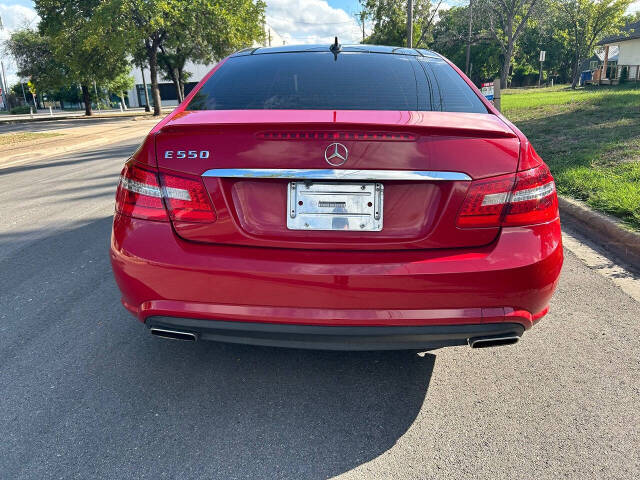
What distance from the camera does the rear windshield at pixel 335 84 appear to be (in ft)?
8.23

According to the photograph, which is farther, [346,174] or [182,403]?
[182,403]

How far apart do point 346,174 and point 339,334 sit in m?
0.66

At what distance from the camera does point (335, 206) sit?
6.84 ft

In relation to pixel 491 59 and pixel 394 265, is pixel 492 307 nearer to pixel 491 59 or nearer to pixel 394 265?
pixel 394 265

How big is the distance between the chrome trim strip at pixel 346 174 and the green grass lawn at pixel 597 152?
11.4ft

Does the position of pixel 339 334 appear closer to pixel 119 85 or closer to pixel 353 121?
pixel 353 121

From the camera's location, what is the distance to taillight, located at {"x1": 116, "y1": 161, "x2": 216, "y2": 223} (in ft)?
6.99

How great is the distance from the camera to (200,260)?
2117mm

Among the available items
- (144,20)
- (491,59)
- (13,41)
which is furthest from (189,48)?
(491,59)

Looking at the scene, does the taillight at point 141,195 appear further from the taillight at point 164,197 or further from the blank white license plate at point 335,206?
the blank white license plate at point 335,206

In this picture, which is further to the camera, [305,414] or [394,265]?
[305,414]

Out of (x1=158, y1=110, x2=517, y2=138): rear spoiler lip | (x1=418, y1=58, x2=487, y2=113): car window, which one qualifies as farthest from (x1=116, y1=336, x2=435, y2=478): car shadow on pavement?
(x1=418, y1=58, x2=487, y2=113): car window

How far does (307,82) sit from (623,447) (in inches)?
90.3

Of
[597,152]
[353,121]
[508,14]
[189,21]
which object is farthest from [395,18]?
[353,121]
